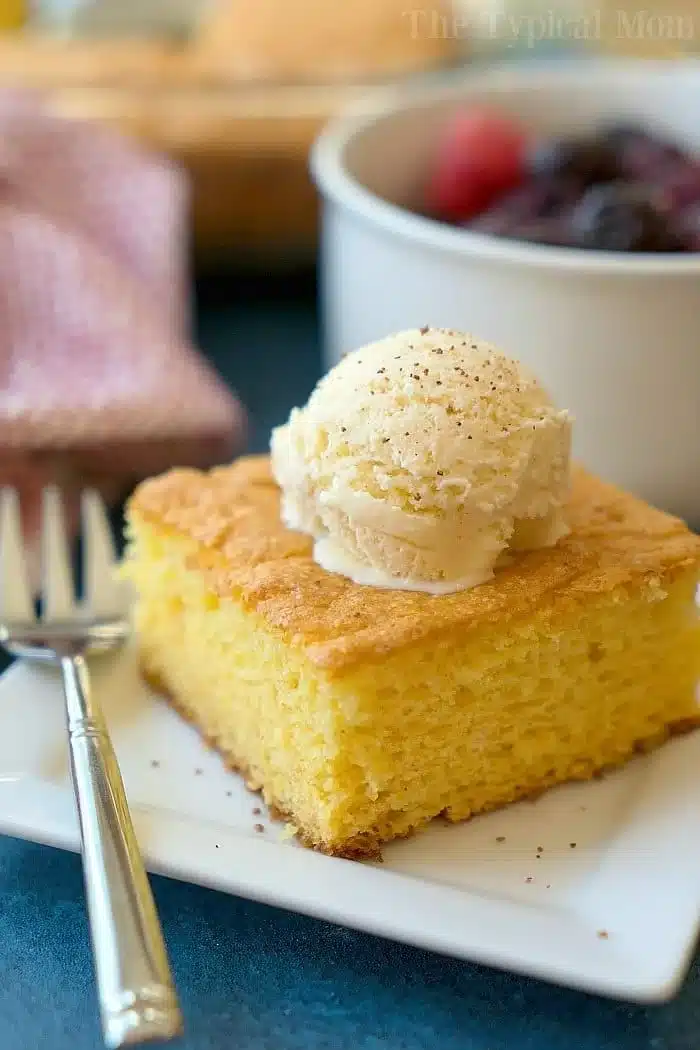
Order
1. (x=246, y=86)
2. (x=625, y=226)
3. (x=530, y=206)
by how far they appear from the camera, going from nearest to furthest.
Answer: (x=625, y=226) < (x=530, y=206) < (x=246, y=86)

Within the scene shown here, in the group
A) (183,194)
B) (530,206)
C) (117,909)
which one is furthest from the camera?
(183,194)

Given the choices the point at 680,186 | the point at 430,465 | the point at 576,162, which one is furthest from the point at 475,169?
the point at 430,465

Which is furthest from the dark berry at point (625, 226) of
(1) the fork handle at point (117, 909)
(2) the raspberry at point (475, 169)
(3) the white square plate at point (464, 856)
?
(1) the fork handle at point (117, 909)

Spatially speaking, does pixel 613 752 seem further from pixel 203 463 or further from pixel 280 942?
pixel 203 463

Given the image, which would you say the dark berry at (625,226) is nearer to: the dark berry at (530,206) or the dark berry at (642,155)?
the dark berry at (530,206)

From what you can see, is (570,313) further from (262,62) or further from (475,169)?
(262,62)

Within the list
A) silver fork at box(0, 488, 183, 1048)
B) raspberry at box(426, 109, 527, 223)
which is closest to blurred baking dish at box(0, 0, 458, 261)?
raspberry at box(426, 109, 527, 223)
